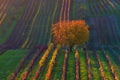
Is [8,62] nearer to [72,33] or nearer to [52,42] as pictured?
[72,33]

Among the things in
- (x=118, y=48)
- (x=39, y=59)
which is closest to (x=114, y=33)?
(x=118, y=48)

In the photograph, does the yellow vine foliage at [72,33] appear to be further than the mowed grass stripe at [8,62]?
Yes

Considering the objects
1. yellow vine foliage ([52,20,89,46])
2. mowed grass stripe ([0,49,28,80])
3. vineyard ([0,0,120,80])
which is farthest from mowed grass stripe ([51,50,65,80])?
mowed grass stripe ([0,49,28,80])

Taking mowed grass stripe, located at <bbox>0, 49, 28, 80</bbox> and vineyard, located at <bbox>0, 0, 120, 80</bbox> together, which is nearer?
vineyard, located at <bbox>0, 0, 120, 80</bbox>

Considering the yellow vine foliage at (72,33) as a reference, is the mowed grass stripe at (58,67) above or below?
below

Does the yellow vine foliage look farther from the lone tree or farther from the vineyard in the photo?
the vineyard

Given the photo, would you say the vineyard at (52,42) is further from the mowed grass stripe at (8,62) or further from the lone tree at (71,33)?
the lone tree at (71,33)

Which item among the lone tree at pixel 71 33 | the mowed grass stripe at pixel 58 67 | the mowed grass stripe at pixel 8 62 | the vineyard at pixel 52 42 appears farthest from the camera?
the lone tree at pixel 71 33

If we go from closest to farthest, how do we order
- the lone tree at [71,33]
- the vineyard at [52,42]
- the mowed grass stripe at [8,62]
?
the vineyard at [52,42] < the mowed grass stripe at [8,62] < the lone tree at [71,33]

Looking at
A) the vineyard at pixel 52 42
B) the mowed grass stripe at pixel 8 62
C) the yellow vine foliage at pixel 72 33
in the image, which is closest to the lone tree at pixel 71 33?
the yellow vine foliage at pixel 72 33
